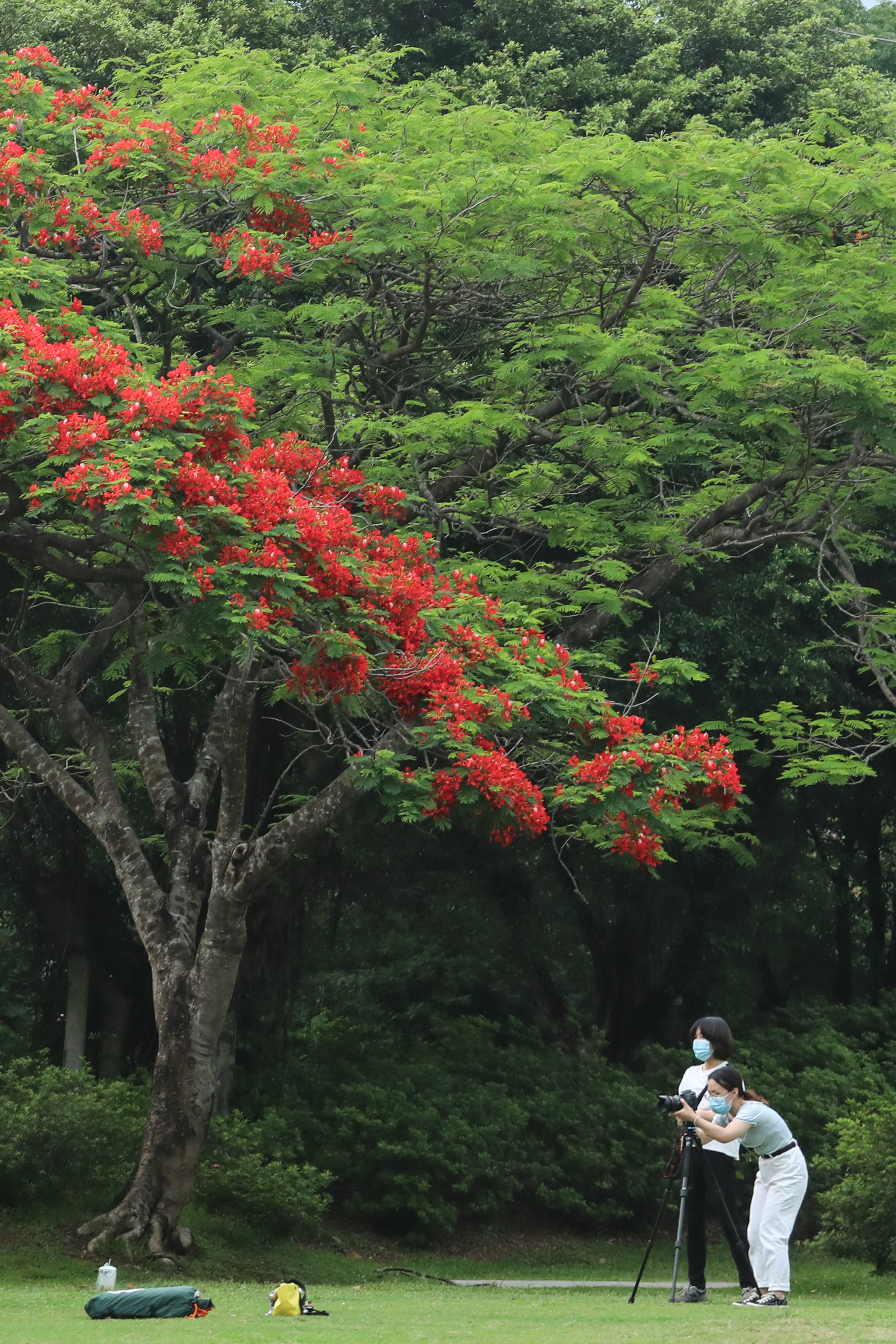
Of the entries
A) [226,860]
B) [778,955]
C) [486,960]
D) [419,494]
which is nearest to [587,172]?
[419,494]

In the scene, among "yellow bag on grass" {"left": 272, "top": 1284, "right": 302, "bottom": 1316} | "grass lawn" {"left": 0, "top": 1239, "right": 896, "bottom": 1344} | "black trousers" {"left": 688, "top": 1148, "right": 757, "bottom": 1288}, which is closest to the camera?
"grass lawn" {"left": 0, "top": 1239, "right": 896, "bottom": 1344}

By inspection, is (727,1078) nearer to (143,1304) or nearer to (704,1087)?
(704,1087)

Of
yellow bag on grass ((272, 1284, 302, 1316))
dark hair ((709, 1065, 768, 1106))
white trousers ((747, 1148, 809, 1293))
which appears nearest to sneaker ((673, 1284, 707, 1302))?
white trousers ((747, 1148, 809, 1293))

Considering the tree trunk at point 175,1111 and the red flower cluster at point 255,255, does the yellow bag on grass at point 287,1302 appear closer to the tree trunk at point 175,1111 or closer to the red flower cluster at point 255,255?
the tree trunk at point 175,1111

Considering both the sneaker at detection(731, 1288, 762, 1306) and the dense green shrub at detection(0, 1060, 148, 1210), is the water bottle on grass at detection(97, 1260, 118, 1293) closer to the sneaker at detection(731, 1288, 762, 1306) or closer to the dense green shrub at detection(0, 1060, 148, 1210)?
the sneaker at detection(731, 1288, 762, 1306)

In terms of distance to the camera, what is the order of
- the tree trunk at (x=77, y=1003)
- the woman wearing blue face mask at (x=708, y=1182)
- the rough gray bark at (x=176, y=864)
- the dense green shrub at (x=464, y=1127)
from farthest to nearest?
1. the tree trunk at (x=77, y=1003)
2. the dense green shrub at (x=464, y=1127)
3. the rough gray bark at (x=176, y=864)
4. the woman wearing blue face mask at (x=708, y=1182)

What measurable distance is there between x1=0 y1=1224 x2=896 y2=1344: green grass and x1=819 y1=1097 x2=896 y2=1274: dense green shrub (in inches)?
11.7

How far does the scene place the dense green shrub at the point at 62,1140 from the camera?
13.4m

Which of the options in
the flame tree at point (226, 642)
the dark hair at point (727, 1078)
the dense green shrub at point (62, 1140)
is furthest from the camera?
the dense green shrub at point (62, 1140)

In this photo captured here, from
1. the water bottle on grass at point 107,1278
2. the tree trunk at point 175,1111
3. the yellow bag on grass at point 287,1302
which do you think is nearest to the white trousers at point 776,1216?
the yellow bag on grass at point 287,1302

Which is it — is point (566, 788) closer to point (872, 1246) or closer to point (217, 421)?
point (217, 421)

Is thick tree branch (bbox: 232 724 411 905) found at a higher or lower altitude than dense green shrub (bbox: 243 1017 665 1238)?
higher

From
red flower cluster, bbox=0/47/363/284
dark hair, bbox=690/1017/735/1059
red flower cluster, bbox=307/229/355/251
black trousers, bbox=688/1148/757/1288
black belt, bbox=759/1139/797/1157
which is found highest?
red flower cluster, bbox=0/47/363/284

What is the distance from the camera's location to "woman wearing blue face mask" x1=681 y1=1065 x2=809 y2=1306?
8234 millimetres
